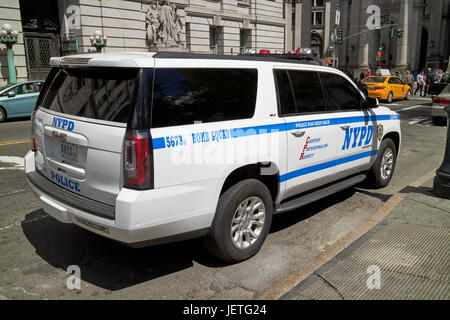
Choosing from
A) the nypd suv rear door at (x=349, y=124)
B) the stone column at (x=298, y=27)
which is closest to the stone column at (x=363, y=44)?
the stone column at (x=298, y=27)

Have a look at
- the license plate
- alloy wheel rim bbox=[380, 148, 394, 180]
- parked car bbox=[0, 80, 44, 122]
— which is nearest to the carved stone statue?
parked car bbox=[0, 80, 44, 122]

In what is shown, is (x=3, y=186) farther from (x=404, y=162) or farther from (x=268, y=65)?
(x=404, y=162)

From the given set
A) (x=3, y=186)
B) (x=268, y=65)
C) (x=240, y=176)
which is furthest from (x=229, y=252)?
(x=3, y=186)

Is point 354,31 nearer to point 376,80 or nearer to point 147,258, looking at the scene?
point 376,80

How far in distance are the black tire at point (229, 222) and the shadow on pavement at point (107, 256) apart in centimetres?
22

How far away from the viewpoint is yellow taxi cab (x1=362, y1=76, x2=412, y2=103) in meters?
23.3

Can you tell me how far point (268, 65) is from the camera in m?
4.16

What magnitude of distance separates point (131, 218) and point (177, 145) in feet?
2.21

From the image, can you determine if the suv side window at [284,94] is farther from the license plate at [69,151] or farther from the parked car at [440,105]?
the parked car at [440,105]

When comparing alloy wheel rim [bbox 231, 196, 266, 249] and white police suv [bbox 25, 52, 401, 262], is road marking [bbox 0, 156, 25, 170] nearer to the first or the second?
white police suv [bbox 25, 52, 401, 262]

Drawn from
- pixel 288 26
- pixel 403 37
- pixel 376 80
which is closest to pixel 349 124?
pixel 376 80

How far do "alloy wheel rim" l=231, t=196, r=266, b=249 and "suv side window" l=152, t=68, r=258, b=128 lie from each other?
2.82ft

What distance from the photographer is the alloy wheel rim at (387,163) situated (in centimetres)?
632
